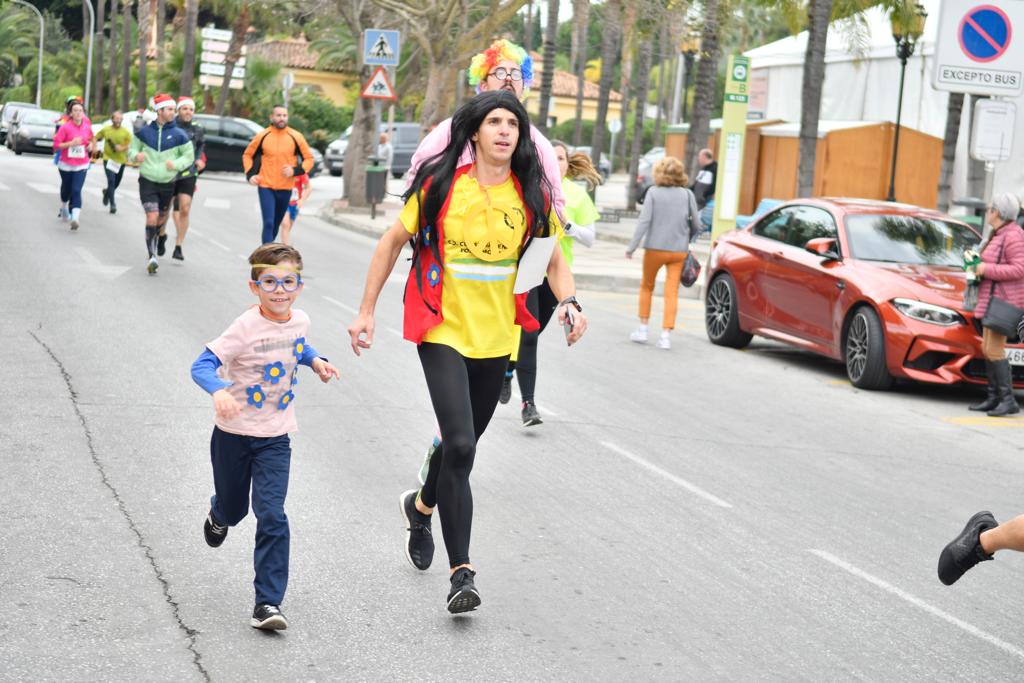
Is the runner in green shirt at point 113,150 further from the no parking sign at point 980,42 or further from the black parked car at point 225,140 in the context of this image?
the black parked car at point 225,140

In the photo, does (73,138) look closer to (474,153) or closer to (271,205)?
(271,205)

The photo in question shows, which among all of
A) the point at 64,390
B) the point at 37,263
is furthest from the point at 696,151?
the point at 64,390

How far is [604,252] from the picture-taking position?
26391 mm

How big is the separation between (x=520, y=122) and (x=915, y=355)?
7.26 m

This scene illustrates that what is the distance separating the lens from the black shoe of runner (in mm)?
9305

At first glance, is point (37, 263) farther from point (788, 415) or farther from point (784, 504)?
point (784, 504)

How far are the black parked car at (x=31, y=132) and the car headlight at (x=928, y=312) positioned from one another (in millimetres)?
37722

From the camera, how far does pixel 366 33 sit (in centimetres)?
2867

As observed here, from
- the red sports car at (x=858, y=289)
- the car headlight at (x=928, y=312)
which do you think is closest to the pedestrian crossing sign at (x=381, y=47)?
the red sports car at (x=858, y=289)

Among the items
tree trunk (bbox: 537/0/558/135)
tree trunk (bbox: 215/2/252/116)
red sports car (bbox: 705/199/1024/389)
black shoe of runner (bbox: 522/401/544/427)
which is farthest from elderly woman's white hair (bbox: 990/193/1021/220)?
tree trunk (bbox: 215/2/252/116)

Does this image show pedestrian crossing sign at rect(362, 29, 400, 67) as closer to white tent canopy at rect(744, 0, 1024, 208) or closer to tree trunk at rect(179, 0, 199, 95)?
white tent canopy at rect(744, 0, 1024, 208)

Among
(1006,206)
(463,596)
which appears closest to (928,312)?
(1006,206)

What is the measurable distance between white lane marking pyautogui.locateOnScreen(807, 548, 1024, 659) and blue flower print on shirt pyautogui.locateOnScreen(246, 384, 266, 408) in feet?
8.98

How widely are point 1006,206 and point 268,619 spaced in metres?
8.09
